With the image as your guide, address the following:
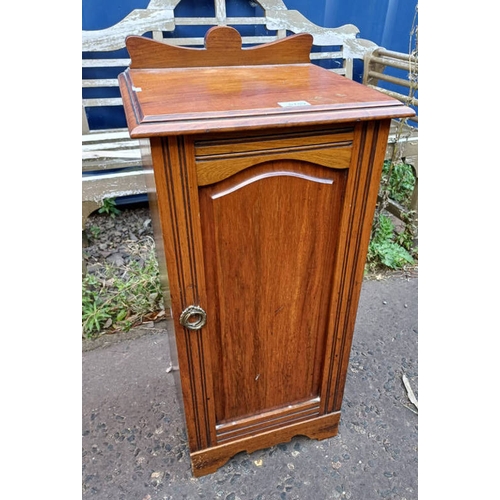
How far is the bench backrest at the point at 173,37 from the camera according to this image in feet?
7.88

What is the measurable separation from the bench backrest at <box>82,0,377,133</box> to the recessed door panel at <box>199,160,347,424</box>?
1893 millimetres

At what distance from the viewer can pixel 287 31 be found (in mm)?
2832

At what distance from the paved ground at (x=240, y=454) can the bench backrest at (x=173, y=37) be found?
1.57 m

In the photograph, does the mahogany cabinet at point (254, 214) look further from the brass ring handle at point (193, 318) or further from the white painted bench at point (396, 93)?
the white painted bench at point (396, 93)

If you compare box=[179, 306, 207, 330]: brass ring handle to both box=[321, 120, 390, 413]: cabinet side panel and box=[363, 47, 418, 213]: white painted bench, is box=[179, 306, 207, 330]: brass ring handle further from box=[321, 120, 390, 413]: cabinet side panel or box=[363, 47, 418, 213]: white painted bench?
box=[363, 47, 418, 213]: white painted bench

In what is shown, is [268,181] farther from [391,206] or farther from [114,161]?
[391,206]

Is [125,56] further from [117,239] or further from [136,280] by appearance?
[136,280]

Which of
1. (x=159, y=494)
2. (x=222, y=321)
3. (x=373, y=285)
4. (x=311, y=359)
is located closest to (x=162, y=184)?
(x=222, y=321)

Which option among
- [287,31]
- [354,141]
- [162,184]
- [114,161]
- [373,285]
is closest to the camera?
[162,184]

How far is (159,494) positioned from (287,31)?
2.83 metres

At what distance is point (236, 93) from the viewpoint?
1.05m

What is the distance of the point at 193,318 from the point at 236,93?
0.61 metres

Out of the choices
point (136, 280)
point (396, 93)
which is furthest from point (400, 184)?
point (136, 280)
